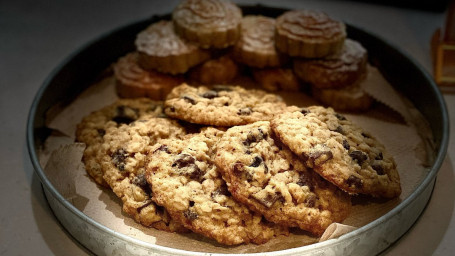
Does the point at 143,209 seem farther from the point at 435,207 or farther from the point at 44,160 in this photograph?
the point at 435,207

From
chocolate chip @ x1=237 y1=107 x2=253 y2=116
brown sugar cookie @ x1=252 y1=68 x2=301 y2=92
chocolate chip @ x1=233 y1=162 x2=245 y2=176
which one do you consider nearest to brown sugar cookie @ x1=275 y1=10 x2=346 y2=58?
brown sugar cookie @ x1=252 y1=68 x2=301 y2=92

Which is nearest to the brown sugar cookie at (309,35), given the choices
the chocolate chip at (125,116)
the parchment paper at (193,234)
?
the parchment paper at (193,234)

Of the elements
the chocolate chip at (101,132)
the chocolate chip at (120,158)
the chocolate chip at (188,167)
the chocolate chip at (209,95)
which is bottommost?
the chocolate chip at (101,132)

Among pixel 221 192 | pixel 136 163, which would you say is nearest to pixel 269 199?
pixel 221 192

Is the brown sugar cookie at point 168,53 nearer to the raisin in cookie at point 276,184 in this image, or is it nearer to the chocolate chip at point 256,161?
the raisin in cookie at point 276,184

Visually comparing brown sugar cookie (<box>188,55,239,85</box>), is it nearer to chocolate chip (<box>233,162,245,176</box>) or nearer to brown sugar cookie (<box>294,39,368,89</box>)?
brown sugar cookie (<box>294,39,368,89</box>)

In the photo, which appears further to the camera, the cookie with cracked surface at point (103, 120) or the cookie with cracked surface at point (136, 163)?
the cookie with cracked surface at point (103, 120)

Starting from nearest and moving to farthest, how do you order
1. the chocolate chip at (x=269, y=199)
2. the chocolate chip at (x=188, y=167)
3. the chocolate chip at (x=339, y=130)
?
1. the chocolate chip at (x=269, y=199)
2. the chocolate chip at (x=188, y=167)
3. the chocolate chip at (x=339, y=130)
